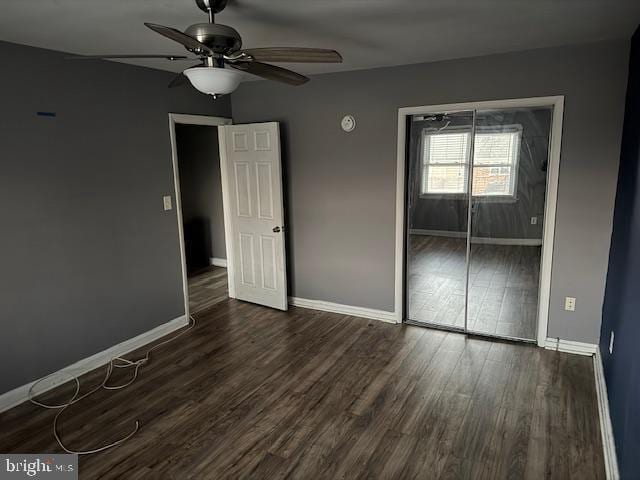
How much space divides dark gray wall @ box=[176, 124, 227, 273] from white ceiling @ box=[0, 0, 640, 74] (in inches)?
117

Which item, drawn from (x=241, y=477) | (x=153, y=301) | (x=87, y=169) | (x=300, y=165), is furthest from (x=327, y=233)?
(x=241, y=477)

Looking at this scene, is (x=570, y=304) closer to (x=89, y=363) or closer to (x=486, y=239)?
(x=486, y=239)

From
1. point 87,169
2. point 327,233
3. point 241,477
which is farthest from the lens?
point 327,233

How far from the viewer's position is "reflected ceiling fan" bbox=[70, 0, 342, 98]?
5.86 ft

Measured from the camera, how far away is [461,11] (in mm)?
2324

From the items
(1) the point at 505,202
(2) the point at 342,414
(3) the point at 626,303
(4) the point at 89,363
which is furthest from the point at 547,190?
(4) the point at 89,363

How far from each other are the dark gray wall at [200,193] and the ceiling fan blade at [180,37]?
4257 mm

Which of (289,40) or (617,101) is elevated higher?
(289,40)

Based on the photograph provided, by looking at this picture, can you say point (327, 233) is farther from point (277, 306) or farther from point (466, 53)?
point (466, 53)

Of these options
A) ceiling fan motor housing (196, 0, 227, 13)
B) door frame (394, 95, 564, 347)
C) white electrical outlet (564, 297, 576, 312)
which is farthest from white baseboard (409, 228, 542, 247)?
ceiling fan motor housing (196, 0, 227, 13)

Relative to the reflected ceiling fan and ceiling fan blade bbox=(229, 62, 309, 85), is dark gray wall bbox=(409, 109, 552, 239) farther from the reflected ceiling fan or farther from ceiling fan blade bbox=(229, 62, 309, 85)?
the reflected ceiling fan

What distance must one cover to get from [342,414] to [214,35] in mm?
2310

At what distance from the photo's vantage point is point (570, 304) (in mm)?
3445

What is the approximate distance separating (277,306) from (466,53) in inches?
119
